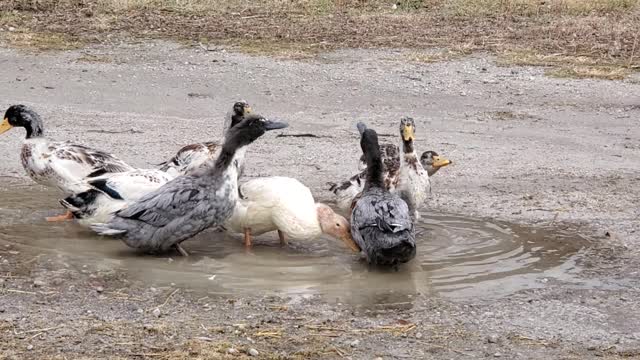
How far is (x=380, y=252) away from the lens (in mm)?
8031

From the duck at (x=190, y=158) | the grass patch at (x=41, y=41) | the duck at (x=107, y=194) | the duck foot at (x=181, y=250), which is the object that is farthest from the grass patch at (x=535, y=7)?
the duck foot at (x=181, y=250)

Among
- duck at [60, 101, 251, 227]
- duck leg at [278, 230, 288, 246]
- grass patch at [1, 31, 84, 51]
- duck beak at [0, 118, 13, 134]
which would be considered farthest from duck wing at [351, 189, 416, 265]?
grass patch at [1, 31, 84, 51]

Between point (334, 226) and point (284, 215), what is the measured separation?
408mm

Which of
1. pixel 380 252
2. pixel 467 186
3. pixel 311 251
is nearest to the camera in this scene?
pixel 380 252

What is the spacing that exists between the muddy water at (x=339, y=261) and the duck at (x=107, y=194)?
0.69 ft

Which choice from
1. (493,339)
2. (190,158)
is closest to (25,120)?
(190,158)

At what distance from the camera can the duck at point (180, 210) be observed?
8.16 meters

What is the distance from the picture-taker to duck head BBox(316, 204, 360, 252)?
8625mm

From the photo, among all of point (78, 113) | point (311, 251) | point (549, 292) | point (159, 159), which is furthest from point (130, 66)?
point (549, 292)

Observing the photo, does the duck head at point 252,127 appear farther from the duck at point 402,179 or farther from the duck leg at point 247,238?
the duck at point 402,179

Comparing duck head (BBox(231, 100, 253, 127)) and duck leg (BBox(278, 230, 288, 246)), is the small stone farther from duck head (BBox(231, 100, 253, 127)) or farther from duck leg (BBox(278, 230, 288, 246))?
duck head (BBox(231, 100, 253, 127))

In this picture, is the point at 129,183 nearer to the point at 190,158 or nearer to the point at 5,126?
the point at 190,158

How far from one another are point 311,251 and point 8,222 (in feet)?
8.49

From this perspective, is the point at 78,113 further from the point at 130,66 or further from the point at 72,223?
the point at 72,223
